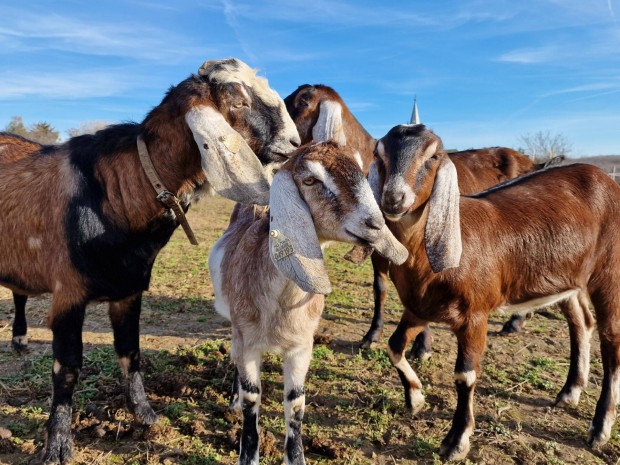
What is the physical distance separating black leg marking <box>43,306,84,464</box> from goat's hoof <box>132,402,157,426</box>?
54 cm

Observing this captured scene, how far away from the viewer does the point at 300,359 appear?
3.07 meters

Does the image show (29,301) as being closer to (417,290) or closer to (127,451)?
(127,451)

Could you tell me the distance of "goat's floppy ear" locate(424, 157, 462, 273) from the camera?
3.04 m

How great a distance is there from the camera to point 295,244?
2.32m

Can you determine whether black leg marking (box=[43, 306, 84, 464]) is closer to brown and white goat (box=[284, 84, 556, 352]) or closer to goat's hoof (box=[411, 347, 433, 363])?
brown and white goat (box=[284, 84, 556, 352])

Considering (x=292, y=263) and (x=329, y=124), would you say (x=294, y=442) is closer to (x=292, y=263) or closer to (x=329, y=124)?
(x=292, y=263)

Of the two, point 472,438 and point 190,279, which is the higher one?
point 190,279

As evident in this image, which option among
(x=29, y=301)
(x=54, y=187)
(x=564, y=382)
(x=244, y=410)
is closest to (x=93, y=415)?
(x=244, y=410)

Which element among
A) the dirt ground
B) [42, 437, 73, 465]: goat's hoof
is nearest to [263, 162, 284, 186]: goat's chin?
the dirt ground

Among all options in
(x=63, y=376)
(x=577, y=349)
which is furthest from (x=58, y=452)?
(x=577, y=349)

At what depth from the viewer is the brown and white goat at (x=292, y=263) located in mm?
2348

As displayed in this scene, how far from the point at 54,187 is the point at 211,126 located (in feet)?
4.63

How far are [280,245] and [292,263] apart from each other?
0.12 meters

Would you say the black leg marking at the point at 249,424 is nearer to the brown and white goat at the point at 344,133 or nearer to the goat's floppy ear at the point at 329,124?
the brown and white goat at the point at 344,133
